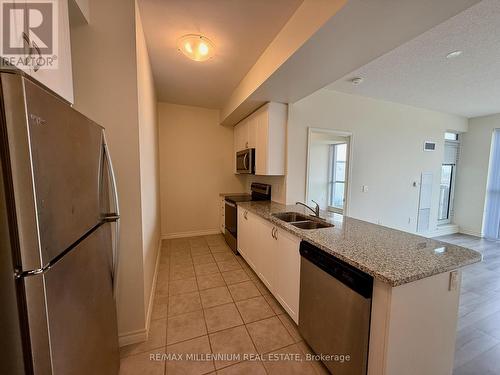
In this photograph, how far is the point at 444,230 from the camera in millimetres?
4742

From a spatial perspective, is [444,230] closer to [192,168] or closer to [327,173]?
[327,173]

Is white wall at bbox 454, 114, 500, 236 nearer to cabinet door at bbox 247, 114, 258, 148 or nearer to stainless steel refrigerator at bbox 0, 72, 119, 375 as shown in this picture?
cabinet door at bbox 247, 114, 258, 148

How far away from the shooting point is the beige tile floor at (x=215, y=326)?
151 cm

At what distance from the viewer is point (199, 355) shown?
5.23 ft

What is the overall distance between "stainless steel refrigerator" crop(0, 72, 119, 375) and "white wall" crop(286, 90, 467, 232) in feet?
8.30

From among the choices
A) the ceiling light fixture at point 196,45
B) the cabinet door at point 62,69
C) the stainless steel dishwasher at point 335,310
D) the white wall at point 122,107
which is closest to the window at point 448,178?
the stainless steel dishwasher at point 335,310

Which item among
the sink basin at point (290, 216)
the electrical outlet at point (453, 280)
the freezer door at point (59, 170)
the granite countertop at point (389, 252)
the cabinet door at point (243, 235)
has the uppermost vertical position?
the freezer door at point (59, 170)

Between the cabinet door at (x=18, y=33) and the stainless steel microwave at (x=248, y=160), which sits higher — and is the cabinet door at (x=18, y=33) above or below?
above

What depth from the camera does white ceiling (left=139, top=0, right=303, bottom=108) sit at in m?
1.58

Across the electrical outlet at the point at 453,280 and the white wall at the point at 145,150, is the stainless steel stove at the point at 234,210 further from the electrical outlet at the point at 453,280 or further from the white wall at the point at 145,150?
the electrical outlet at the point at 453,280

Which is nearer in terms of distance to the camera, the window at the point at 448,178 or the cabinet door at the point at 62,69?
the cabinet door at the point at 62,69

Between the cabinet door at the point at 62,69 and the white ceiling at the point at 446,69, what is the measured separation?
2743mm

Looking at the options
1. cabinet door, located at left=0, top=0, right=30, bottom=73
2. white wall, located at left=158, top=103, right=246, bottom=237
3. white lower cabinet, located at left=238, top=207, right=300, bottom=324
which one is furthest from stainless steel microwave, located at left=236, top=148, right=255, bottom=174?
cabinet door, located at left=0, top=0, right=30, bottom=73

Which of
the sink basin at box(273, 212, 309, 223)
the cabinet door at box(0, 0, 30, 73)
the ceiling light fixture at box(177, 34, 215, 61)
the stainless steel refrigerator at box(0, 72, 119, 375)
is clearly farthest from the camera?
the sink basin at box(273, 212, 309, 223)
